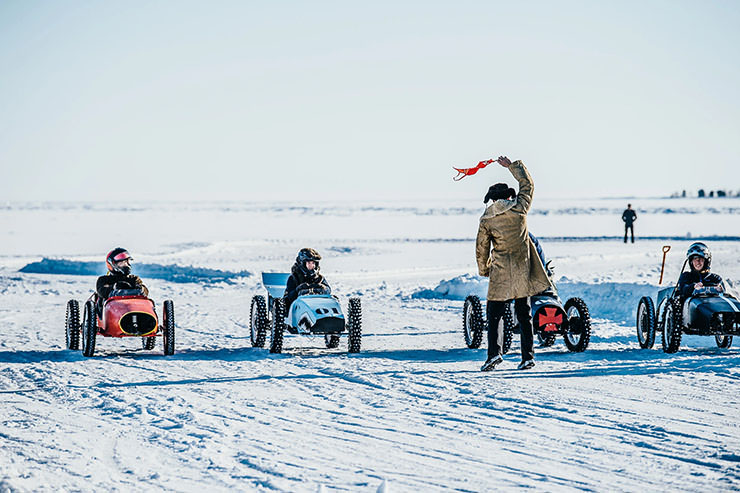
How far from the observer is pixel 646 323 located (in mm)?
11453

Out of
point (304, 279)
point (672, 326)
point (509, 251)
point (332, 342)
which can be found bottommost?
point (332, 342)

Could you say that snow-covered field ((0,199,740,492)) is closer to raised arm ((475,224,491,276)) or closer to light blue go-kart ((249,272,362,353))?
light blue go-kart ((249,272,362,353))

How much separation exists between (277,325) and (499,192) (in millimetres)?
3326

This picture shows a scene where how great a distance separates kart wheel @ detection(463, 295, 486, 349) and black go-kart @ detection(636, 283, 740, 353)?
2.02 m

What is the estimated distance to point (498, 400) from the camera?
8.05m

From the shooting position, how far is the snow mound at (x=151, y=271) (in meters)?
25.0

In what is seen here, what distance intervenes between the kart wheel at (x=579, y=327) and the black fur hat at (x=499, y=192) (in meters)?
2.02

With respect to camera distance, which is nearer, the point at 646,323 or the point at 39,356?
the point at 39,356

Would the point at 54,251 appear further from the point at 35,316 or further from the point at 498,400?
the point at 498,400

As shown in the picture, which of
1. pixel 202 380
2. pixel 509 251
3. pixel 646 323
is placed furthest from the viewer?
pixel 646 323

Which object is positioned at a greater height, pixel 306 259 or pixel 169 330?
pixel 306 259

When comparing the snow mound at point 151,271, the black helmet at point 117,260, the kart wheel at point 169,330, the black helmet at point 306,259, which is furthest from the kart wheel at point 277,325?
the snow mound at point 151,271

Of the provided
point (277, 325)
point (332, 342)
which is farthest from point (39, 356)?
point (332, 342)

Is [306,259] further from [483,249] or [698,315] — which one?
[698,315]
